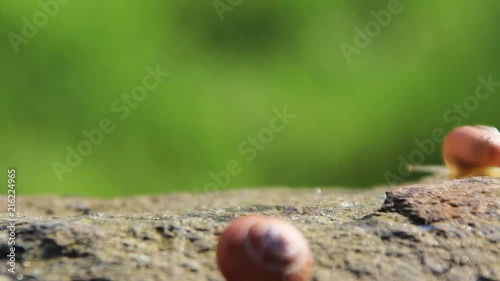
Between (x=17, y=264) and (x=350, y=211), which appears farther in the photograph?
(x=350, y=211)

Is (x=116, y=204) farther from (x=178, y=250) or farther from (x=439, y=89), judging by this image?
(x=439, y=89)

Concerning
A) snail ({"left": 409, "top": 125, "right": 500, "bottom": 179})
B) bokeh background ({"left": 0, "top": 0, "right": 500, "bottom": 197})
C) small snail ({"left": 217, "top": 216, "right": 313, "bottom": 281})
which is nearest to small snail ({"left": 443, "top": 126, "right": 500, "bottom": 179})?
snail ({"left": 409, "top": 125, "right": 500, "bottom": 179})

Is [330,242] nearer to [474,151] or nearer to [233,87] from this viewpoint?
[474,151]

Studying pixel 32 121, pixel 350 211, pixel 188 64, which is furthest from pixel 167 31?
pixel 350 211

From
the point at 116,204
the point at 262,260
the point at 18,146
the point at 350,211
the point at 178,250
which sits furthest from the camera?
the point at 18,146

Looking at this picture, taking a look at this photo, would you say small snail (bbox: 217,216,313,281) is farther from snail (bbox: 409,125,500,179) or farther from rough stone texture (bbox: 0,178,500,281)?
snail (bbox: 409,125,500,179)

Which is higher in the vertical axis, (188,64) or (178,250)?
(188,64)
